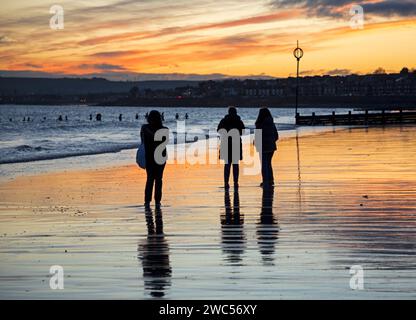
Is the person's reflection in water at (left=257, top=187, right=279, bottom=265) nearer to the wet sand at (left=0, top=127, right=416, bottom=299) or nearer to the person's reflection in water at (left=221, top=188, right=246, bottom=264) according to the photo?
Answer: the wet sand at (left=0, top=127, right=416, bottom=299)

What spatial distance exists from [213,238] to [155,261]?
1.73 meters

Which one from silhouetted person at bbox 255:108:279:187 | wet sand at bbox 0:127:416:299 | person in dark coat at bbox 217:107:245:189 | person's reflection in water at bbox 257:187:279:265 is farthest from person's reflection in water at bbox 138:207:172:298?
silhouetted person at bbox 255:108:279:187

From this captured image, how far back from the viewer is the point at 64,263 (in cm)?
948

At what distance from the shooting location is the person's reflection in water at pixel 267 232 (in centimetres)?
980

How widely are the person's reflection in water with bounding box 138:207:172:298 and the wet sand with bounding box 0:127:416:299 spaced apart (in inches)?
0.6

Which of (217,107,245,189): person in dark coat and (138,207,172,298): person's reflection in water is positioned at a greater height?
(217,107,245,189): person in dark coat

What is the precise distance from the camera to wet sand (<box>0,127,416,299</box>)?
817 centimetres

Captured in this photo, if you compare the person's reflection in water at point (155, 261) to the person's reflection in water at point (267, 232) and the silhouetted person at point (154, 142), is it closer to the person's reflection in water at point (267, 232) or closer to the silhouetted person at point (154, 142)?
the person's reflection in water at point (267, 232)

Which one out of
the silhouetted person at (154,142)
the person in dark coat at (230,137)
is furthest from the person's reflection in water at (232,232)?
the person in dark coat at (230,137)

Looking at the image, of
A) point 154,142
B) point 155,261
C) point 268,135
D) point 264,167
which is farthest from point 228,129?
point 155,261

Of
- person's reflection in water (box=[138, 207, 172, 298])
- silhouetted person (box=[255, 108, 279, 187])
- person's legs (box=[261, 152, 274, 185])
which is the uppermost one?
silhouetted person (box=[255, 108, 279, 187])

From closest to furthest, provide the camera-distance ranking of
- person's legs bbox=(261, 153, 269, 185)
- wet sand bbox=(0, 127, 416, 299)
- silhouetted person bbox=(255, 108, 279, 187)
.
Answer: wet sand bbox=(0, 127, 416, 299) < silhouetted person bbox=(255, 108, 279, 187) < person's legs bbox=(261, 153, 269, 185)
